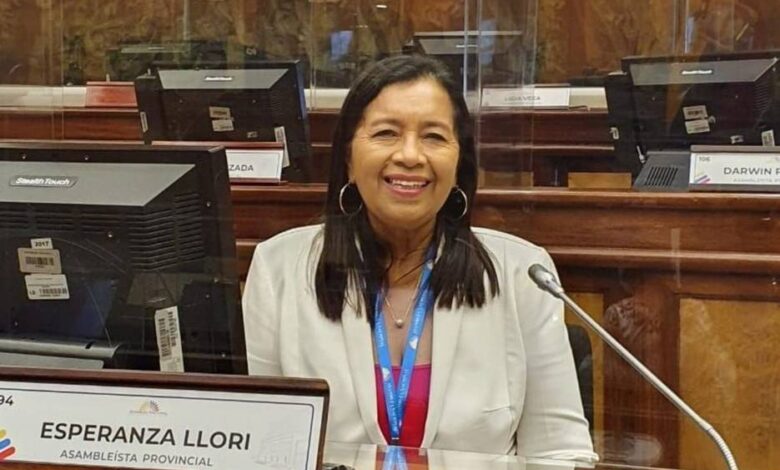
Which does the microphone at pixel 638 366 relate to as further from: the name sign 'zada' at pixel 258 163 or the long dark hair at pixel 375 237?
the name sign 'zada' at pixel 258 163

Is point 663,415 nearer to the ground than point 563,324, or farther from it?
nearer to the ground

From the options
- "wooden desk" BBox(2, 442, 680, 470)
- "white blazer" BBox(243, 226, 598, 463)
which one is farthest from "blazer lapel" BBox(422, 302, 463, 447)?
"wooden desk" BBox(2, 442, 680, 470)

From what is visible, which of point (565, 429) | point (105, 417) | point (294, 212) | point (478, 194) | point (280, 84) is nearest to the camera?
point (105, 417)

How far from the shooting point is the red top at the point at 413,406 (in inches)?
52.2

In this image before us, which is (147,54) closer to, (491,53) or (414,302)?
(491,53)

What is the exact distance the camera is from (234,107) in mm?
2514

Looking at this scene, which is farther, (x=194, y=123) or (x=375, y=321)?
(x=194, y=123)

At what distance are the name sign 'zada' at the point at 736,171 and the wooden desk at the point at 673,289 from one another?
0.14 metres

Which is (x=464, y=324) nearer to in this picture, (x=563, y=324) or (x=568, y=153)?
(x=563, y=324)

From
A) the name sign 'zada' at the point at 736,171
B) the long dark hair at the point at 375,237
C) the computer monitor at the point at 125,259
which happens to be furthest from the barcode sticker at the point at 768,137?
the computer monitor at the point at 125,259

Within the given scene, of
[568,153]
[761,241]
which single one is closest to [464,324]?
[761,241]

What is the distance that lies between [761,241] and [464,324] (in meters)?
0.73

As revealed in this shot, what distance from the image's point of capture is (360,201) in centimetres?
152

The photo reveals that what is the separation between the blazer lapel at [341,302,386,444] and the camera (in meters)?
1.33
